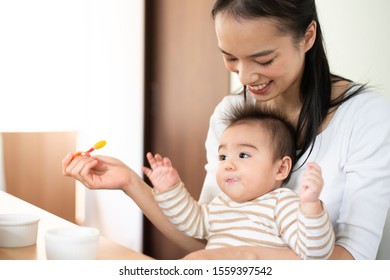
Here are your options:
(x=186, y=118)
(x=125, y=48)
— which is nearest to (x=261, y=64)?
(x=186, y=118)

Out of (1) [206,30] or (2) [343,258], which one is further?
(1) [206,30]

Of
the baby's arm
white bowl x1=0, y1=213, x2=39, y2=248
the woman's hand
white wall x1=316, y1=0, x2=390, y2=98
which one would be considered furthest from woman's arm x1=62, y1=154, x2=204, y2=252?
white wall x1=316, y1=0, x2=390, y2=98

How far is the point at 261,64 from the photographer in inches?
37.0

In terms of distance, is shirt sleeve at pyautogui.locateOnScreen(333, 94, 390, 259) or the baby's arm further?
shirt sleeve at pyautogui.locateOnScreen(333, 94, 390, 259)

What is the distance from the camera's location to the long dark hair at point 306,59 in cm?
92

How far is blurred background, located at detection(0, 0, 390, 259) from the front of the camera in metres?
2.33

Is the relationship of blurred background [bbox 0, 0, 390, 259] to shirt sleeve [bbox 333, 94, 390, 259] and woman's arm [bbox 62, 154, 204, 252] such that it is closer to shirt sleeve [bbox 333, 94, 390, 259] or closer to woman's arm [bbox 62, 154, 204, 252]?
woman's arm [bbox 62, 154, 204, 252]

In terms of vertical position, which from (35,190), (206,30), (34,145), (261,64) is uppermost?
(206,30)

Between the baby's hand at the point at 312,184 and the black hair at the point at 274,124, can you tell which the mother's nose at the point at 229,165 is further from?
the baby's hand at the point at 312,184

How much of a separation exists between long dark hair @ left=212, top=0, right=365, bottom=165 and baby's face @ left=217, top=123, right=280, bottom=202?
3.8 inches

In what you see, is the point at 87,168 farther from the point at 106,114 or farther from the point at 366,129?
the point at 106,114

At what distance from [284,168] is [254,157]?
0.21 ft

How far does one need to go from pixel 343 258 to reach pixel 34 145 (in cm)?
211
